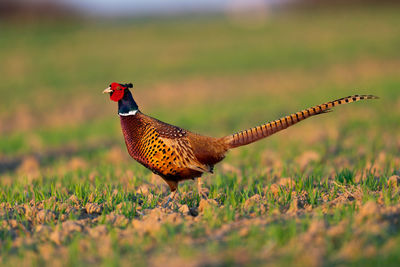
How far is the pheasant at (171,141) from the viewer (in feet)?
15.3

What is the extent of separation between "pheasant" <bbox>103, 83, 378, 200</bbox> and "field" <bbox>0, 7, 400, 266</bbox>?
370 millimetres

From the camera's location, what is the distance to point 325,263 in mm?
3053

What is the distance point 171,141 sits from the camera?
4.75m

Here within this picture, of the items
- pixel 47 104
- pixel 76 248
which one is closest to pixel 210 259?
pixel 76 248

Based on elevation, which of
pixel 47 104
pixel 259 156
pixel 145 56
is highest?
pixel 145 56

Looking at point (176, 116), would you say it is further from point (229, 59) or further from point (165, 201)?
point (229, 59)

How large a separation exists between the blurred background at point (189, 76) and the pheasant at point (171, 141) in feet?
13.3

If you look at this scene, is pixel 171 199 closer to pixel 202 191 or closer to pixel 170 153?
pixel 202 191

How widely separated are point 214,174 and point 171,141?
1749 mm

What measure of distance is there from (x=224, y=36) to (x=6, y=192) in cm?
3500

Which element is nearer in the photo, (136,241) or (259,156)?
(136,241)

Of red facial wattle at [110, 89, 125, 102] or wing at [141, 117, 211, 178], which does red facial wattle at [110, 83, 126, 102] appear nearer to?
red facial wattle at [110, 89, 125, 102]

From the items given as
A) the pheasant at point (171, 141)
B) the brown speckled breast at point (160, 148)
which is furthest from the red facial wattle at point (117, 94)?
the brown speckled breast at point (160, 148)

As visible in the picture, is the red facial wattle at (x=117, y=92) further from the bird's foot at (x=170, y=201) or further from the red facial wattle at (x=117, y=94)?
the bird's foot at (x=170, y=201)
